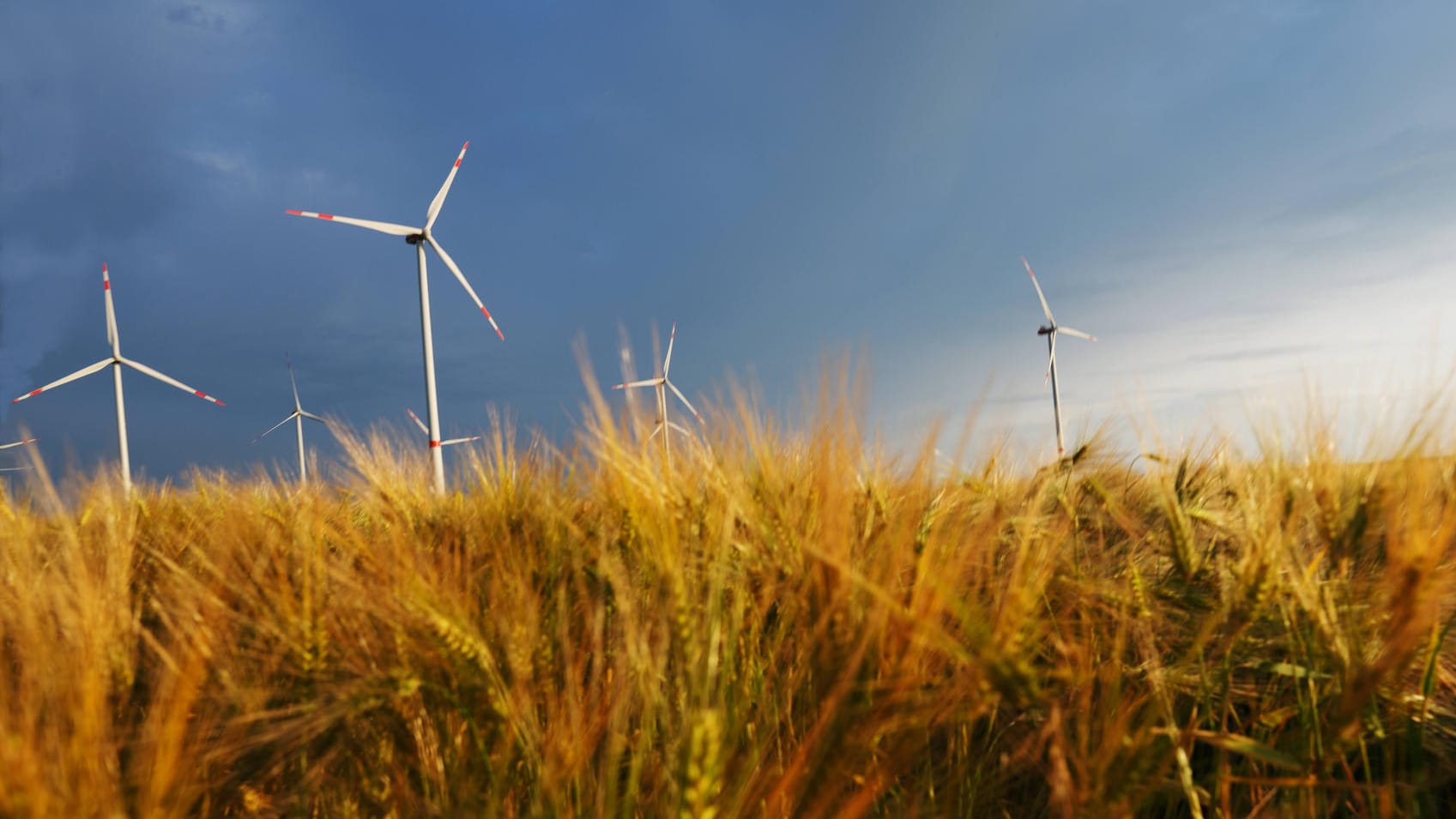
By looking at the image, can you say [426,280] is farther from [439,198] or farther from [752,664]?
[752,664]

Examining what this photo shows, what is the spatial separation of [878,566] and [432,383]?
49.9 feet

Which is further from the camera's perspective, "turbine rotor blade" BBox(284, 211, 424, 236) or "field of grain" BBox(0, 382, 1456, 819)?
"turbine rotor blade" BBox(284, 211, 424, 236)

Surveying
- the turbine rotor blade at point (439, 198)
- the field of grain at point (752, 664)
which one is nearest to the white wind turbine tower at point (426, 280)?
the turbine rotor blade at point (439, 198)

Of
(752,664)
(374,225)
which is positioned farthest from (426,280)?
(752,664)

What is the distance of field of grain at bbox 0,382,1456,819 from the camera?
1684 millimetres

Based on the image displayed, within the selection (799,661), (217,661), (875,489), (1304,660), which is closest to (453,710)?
(217,661)

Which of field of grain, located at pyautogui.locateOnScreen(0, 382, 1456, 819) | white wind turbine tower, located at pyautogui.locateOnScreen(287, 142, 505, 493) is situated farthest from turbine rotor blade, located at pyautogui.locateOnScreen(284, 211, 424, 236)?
field of grain, located at pyautogui.locateOnScreen(0, 382, 1456, 819)

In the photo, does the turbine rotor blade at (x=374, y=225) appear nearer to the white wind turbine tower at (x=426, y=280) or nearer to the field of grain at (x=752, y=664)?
the white wind turbine tower at (x=426, y=280)

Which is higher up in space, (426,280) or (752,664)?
(426,280)

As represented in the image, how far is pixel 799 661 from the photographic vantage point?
6.55 feet

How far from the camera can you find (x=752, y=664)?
87.5 inches

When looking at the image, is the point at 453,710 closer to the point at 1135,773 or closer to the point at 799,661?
the point at 799,661

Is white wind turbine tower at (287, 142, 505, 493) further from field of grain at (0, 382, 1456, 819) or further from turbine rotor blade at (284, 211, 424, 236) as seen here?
field of grain at (0, 382, 1456, 819)

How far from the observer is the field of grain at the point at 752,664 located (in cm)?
168
